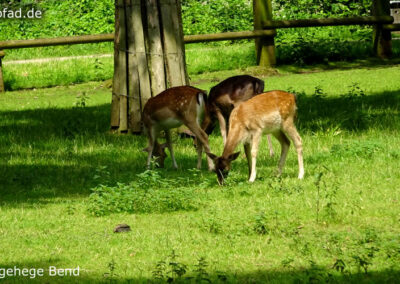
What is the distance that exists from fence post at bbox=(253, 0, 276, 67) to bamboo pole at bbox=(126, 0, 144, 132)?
7.43 meters

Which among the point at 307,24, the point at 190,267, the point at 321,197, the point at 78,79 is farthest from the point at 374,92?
the point at 190,267

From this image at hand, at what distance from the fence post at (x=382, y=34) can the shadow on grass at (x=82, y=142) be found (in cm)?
555

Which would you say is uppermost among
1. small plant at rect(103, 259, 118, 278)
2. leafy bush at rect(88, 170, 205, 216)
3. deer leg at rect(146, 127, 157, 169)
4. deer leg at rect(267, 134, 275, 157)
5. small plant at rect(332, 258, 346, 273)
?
small plant at rect(332, 258, 346, 273)

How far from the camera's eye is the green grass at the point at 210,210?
7.38 m

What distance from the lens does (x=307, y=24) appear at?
71.7 ft

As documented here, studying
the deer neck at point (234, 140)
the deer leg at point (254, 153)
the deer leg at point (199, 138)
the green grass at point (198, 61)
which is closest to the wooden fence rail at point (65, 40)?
the green grass at point (198, 61)

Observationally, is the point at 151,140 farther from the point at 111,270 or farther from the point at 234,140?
the point at 111,270

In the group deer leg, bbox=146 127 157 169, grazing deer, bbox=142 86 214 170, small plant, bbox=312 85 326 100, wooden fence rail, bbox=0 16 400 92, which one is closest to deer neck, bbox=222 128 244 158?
grazing deer, bbox=142 86 214 170

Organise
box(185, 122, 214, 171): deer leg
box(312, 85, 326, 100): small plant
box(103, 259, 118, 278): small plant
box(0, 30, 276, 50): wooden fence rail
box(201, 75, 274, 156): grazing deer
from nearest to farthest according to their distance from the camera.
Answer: box(103, 259, 118, 278): small plant
box(185, 122, 214, 171): deer leg
box(201, 75, 274, 156): grazing deer
box(312, 85, 326, 100): small plant
box(0, 30, 276, 50): wooden fence rail

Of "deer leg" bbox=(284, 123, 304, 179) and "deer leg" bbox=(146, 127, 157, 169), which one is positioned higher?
"deer leg" bbox=(284, 123, 304, 179)

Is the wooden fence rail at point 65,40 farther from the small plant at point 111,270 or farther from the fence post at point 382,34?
the small plant at point 111,270

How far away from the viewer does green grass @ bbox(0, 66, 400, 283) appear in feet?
24.2

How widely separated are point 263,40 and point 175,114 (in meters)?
10.3

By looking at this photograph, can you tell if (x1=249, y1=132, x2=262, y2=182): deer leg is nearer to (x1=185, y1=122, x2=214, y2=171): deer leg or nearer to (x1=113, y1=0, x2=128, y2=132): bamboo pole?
(x1=185, y1=122, x2=214, y2=171): deer leg
